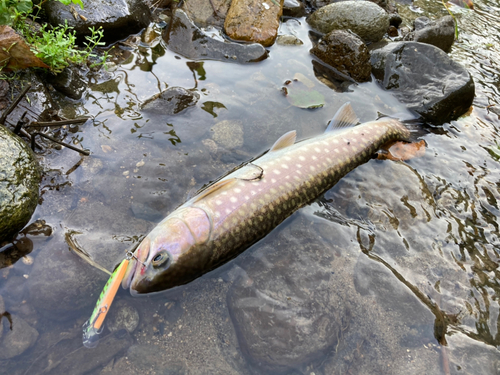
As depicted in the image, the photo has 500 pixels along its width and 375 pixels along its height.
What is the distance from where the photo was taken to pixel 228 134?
4.65m

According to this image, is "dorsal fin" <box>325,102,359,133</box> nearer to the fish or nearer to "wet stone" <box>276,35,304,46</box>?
the fish

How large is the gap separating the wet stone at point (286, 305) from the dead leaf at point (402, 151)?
2016 mm

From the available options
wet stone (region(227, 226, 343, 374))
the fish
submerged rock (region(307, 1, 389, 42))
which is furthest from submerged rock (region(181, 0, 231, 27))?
wet stone (region(227, 226, 343, 374))

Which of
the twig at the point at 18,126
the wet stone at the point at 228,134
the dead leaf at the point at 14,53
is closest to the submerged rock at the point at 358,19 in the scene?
the wet stone at the point at 228,134

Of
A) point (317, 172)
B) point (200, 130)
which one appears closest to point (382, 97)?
point (317, 172)

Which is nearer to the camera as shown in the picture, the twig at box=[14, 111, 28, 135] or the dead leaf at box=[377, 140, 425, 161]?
the twig at box=[14, 111, 28, 135]

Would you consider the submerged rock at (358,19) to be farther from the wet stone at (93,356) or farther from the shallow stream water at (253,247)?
the wet stone at (93,356)

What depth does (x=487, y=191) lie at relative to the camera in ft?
14.9

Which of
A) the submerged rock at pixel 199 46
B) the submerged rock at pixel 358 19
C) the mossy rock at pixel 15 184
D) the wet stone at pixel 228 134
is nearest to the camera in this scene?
the mossy rock at pixel 15 184

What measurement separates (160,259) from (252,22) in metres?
5.38

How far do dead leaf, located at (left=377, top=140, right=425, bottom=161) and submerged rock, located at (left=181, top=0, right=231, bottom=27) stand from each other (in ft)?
14.4

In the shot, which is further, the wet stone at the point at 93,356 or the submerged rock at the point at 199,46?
the submerged rock at the point at 199,46

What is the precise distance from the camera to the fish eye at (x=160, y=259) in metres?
2.95

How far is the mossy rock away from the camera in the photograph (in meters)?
3.07
